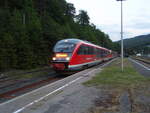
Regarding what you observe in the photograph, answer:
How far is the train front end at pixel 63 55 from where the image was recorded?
15.8 metres

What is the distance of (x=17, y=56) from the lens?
2070 cm

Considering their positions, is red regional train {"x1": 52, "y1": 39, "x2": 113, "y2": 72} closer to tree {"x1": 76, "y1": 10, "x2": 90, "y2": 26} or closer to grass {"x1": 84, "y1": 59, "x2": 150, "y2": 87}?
grass {"x1": 84, "y1": 59, "x2": 150, "y2": 87}

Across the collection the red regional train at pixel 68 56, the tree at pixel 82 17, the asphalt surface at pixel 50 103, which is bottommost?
the asphalt surface at pixel 50 103

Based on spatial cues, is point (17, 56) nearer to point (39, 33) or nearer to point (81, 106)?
point (39, 33)

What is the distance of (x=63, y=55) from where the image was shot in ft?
53.4

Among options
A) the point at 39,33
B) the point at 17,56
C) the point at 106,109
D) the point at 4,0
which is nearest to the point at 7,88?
the point at 106,109

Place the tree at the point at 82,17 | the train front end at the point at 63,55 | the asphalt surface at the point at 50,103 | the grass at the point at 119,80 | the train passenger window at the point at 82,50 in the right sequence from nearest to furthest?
the asphalt surface at the point at 50,103
the grass at the point at 119,80
the train front end at the point at 63,55
the train passenger window at the point at 82,50
the tree at the point at 82,17

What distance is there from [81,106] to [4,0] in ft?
128

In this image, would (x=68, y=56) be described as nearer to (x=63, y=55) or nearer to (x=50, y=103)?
(x=63, y=55)

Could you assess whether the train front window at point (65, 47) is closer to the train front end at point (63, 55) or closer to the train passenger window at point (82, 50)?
the train front end at point (63, 55)

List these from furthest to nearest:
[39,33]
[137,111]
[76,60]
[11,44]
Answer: [39,33]
[11,44]
[76,60]
[137,111]

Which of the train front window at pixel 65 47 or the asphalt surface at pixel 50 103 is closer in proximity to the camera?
the asphalt surface at pixel 50 103

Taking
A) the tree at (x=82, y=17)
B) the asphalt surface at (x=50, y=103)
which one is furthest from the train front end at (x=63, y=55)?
the tree at (x=82, y=17)

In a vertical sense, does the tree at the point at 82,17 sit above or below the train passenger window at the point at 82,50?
above
